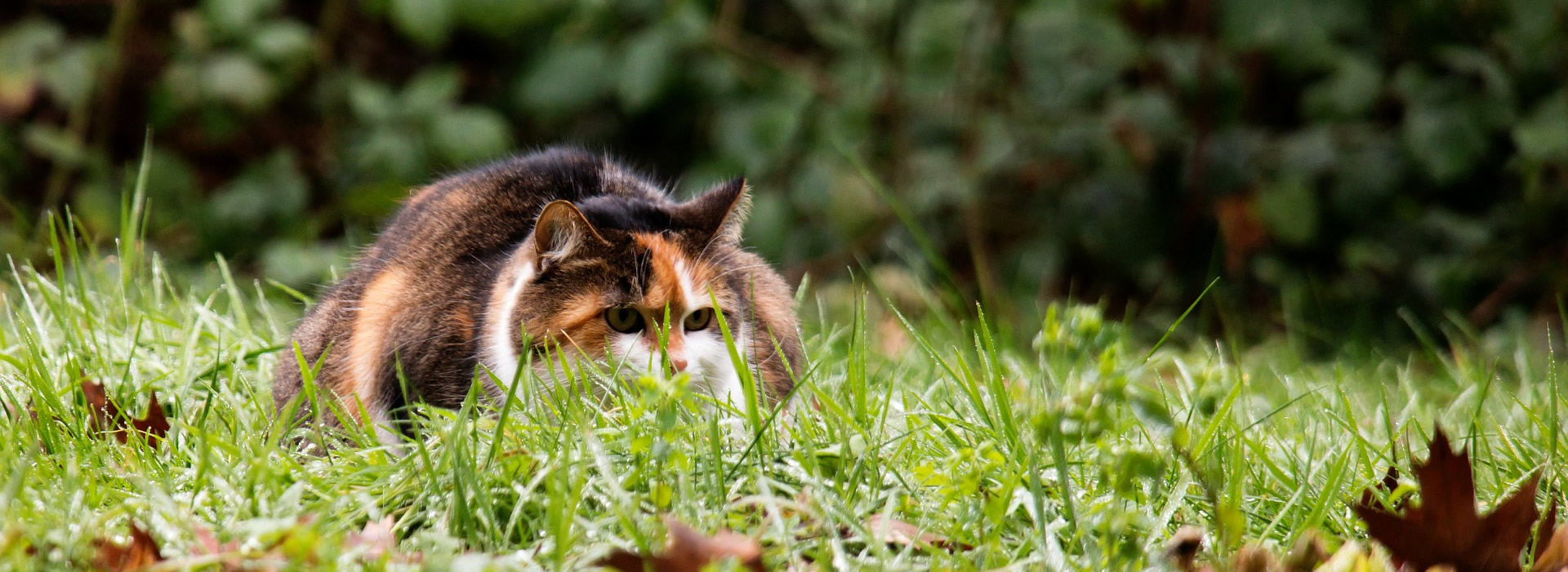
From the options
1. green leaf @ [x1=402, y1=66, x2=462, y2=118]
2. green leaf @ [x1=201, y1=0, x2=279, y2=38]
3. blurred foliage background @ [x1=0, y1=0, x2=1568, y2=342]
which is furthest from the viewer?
green leaf @ [x1=402, y1=66, x2=462, y2=118]

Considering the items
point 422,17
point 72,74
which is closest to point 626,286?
point 422,17

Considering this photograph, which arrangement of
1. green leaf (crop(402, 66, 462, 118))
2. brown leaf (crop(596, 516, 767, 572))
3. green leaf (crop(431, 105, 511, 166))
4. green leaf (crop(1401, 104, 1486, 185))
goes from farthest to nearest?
green leaf (crop(402, 66, 462, 118)) → green leaf (crop(431, 105, 511, 166)) → green leaf (crop(1401, 104, 1486, 185)) → brown leaf (crop(596, 516, 767, 572))

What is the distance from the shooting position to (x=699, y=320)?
2.33m

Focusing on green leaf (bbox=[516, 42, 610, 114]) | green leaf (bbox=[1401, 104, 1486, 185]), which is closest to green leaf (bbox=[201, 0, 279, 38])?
green leaf (bbox=[516, 42, 610, 114])

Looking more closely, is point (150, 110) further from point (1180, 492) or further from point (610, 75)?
point (1180, 492)

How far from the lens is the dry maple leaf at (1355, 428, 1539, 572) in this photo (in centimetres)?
173

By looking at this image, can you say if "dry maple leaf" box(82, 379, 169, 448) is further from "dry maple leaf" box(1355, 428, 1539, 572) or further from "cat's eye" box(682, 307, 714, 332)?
"dry maple leaf" box(1355, 428, 1539, 572)

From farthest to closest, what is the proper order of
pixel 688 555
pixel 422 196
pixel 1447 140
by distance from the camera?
pixel 1447 140
pixel 422 196
pixel 688 555

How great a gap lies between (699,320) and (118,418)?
2.98 feet

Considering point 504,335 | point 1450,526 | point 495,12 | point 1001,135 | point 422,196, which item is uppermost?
point 495,12

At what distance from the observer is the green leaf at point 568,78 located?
4789mm

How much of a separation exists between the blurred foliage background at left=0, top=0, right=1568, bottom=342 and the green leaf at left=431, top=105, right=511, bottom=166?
0.04 feet

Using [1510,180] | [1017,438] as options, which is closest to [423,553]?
[1017,438]

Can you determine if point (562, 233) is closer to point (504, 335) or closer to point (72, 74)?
point (504, 335)
